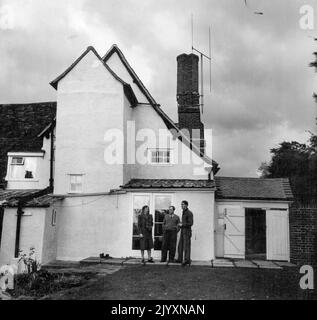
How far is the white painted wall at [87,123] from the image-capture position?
57.7 ft

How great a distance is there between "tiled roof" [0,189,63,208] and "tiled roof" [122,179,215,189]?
3.35m

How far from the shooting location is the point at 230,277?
1155 centimetres

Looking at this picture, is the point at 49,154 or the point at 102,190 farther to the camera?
the point at 49,154

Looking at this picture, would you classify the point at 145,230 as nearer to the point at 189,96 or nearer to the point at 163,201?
the point at 163,201

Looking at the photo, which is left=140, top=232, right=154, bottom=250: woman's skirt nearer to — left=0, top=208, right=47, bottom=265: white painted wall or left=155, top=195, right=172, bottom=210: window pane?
left=155, top=195, right=172, bottom=210: window pane

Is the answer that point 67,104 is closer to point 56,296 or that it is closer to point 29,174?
point 29,174

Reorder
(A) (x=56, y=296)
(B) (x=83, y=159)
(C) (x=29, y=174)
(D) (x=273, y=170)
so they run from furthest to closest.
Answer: (D) (x=273, y=170), (C) (x=29, y=174), (B) (x=83, y=159), (A) (x=56, y=296)

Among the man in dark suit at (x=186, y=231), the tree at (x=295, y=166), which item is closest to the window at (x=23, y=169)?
the man in dark suit at (x=186, y=231)

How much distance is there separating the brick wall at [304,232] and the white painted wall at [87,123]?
7.59m

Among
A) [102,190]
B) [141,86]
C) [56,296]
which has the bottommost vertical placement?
[56,296]

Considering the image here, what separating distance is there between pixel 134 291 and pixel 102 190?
8.24 meters

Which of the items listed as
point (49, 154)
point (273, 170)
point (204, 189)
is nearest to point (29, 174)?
point (49, 154)

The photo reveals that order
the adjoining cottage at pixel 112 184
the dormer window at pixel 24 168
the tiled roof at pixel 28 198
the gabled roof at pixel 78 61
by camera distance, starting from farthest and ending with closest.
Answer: the dormer window at pixel 24 168 < the gabled roof at pixel 78 61 < the adjoining cottage at pixel 112 184 < the tiled roof at pixel 28 198
